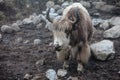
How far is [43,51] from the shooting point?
795 centimetres

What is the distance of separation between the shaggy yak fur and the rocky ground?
277 millimetres

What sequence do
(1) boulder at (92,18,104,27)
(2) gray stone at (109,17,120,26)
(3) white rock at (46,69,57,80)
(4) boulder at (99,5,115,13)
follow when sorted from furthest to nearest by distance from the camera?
(4) boulder at (99,5,115,13) < (1) boulder at (92,18,104,27) < (2) gray stone at (109,17,120,26) < (3) white rock at (46,69,57,80)

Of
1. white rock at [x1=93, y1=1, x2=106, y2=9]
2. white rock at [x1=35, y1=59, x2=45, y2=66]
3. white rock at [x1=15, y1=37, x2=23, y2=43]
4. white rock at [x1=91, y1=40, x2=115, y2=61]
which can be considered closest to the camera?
white rock at [x1=91, y1=40, x2=115, y2=61]

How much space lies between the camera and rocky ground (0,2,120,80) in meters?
6.58

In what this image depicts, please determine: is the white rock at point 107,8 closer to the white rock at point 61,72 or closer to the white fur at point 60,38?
the white rock at point 61,72

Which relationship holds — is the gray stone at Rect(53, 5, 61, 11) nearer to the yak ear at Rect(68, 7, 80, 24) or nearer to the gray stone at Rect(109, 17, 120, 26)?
the gray stone at Rect(109, 17, 120, 26)

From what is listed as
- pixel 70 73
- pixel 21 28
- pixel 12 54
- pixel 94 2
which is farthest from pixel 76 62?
pixel 94 2

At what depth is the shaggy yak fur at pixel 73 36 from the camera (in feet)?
19.5

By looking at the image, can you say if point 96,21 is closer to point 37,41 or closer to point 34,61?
point 37,41

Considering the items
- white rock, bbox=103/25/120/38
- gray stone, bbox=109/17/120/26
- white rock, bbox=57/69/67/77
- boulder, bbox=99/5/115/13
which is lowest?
white rock, bbox=57/69/67/77

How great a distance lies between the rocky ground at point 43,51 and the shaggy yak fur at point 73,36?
0.28 meters

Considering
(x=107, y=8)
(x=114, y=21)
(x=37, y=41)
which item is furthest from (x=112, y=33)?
(x=107, y=8)

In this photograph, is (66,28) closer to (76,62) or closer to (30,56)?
(76,62)

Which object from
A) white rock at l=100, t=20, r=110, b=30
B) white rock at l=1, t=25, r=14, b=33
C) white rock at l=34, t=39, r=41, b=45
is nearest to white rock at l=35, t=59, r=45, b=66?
white rock at l=34, t=39, r=41, b=45
